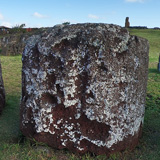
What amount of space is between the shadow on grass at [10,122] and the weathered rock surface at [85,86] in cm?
58

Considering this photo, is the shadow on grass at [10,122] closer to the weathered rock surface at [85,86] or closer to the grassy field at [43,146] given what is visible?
the grassy field at [43,146]

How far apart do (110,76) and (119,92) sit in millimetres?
251

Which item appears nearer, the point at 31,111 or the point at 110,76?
the point at 110,76

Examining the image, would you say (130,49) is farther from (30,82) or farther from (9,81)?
(9,81)

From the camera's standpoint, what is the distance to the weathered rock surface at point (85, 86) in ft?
10.5

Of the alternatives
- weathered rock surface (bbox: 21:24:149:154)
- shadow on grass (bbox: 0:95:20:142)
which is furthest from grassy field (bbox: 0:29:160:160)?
weathered rock surface (bbox: 21:24:149:154)

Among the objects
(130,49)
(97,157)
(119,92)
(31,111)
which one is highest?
(130,49)

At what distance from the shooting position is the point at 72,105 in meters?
3.32

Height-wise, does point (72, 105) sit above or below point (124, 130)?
above

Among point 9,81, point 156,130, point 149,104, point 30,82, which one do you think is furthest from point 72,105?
point 9,81

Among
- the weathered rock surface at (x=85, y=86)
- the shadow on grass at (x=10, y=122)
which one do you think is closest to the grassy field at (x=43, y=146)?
the shadow on grass at (x=10, y=122)

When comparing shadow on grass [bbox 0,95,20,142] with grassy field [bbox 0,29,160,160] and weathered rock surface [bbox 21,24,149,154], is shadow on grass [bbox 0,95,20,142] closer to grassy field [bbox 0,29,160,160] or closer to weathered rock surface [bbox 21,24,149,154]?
grassy field [bbox 0,29,160,160]

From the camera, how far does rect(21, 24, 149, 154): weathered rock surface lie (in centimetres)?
321

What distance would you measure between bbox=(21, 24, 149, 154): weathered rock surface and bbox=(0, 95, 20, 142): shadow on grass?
581 millimetres
